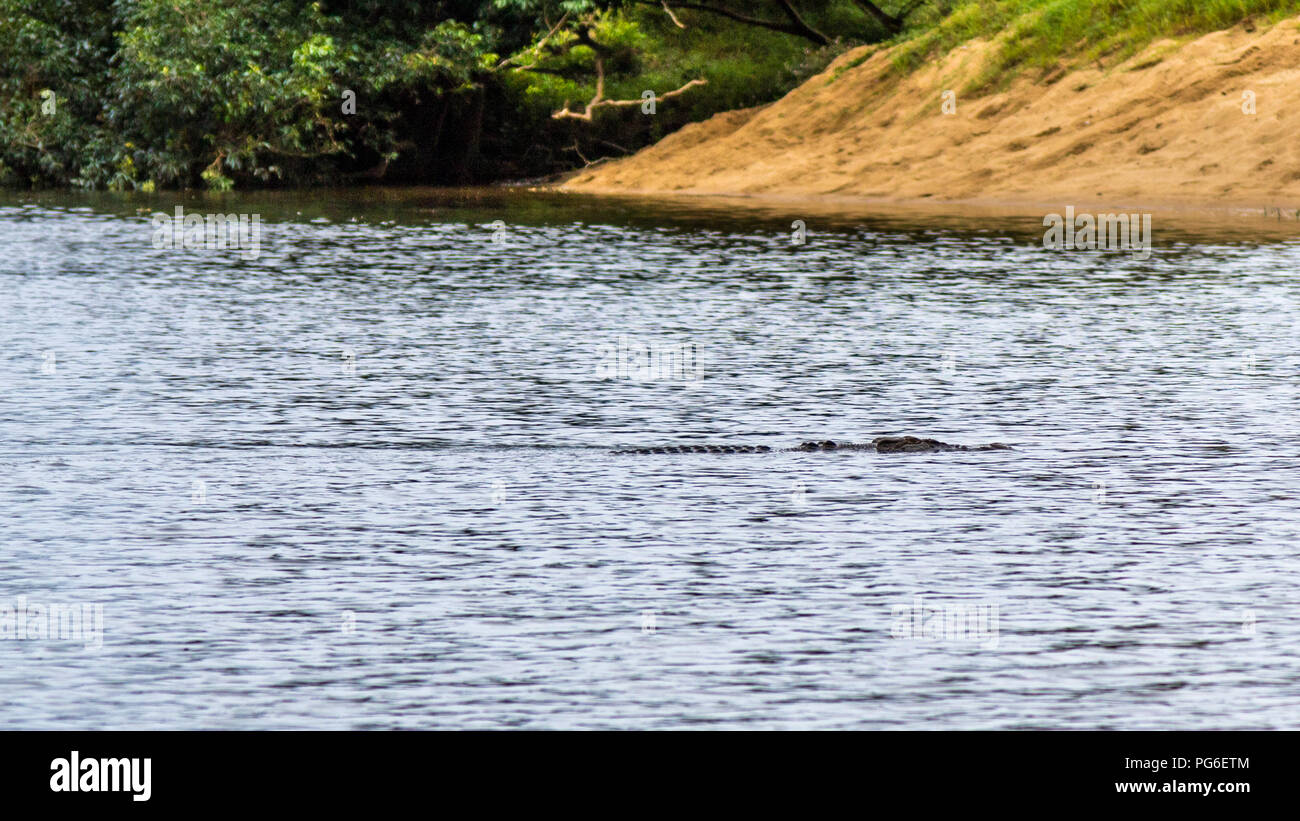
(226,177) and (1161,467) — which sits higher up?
(226,177)

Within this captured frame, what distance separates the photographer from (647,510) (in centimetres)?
1167

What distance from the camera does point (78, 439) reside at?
1390 cm

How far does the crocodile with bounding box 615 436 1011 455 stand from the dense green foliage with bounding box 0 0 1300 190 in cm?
3535

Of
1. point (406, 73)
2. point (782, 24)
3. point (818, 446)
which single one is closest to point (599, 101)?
point (406, 73)

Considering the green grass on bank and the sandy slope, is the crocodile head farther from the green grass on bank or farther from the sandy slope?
the green grass on bank

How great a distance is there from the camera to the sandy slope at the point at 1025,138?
1577 inches

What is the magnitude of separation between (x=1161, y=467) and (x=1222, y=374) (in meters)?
4.57

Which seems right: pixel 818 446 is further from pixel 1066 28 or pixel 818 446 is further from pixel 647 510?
pixel 1066 28

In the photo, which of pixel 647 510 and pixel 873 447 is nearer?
pixel 647 510

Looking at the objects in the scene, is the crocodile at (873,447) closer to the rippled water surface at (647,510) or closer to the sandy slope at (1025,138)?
the rippled water surface at (647,510)

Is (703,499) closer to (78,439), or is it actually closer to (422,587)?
(422,587)

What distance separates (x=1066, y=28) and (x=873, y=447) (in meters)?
36.3

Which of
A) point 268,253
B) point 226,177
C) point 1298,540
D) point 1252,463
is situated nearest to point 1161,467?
point 1252,463
